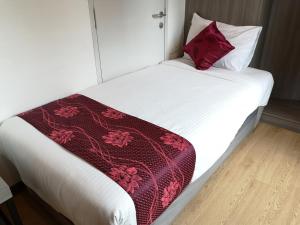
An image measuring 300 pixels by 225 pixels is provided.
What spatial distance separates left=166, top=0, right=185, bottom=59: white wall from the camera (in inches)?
106

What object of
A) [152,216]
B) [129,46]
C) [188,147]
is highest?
[129,46]

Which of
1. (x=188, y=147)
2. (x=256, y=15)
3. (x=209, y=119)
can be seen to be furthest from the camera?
(x=256, y=15)

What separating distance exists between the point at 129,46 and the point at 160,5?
0.58m

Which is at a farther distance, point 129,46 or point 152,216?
point 129,46

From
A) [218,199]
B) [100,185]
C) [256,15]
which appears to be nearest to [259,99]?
[256,15]

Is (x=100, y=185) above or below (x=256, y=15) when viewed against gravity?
below

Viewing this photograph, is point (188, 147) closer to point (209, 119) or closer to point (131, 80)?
point (209, 119)

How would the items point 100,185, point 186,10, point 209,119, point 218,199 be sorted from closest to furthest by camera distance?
point 100,185 → point 209,119 → point 218,199 → point 186,10

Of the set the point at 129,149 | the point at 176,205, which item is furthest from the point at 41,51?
the point at 176,205

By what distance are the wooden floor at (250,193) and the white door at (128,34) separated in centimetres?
131

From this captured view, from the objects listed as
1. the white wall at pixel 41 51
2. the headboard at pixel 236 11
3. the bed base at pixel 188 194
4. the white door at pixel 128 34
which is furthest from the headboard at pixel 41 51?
the headboard at pixel 236 11

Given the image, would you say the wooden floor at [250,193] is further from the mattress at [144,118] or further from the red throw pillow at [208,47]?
the red throw pillow at [208,47]

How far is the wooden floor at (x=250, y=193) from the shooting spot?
1.65 m

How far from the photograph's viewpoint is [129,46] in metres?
2.41
